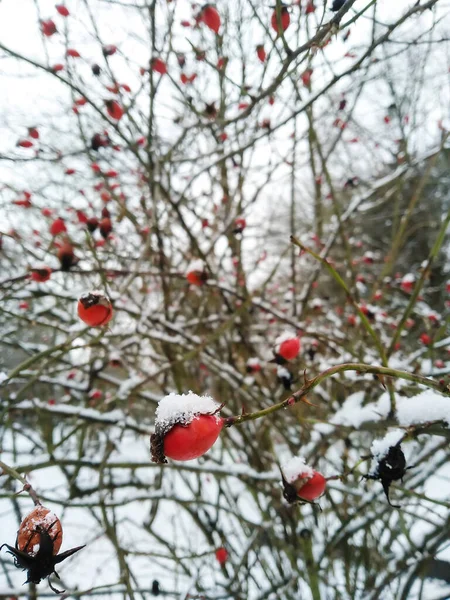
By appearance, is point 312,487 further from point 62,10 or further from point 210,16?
point 62,10

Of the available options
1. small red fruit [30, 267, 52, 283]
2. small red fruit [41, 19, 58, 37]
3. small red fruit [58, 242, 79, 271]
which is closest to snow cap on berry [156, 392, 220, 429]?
small red fruit [30, 267, 52, 283]

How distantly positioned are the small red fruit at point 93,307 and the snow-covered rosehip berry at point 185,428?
57 cm

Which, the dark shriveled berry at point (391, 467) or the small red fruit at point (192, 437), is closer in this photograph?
the small red fruit at point (192, 437)

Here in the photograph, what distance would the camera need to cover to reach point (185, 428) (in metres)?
0.57

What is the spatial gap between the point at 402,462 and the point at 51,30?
8.05 ft

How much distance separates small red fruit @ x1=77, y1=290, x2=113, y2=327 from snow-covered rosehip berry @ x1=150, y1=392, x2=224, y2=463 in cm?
57

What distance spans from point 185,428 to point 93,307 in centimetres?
63

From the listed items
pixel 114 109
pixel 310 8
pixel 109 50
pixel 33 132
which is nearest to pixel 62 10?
pixel 109 50

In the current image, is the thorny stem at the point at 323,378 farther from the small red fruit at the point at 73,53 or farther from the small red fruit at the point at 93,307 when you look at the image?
the small red fruit at the point at 73,53

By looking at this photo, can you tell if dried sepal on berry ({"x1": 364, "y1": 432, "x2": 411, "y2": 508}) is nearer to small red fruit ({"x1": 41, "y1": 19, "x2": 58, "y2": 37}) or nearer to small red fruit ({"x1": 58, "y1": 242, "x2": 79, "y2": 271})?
small red fruit ({"x1": 58, "y1": 242, "x2": 79, "y2": 271})

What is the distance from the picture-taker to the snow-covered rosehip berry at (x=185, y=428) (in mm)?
573

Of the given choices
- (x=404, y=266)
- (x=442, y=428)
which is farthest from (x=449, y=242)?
(x=442, y=428)

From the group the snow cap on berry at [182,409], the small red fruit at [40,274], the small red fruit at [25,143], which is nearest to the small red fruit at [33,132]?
the small red fruit at [25,143]

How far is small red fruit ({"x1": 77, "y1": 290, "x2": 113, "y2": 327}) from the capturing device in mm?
1080
